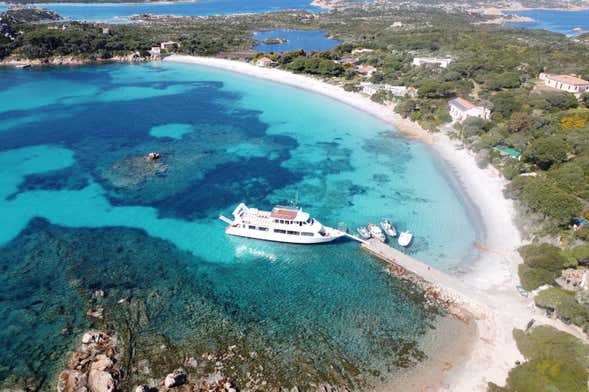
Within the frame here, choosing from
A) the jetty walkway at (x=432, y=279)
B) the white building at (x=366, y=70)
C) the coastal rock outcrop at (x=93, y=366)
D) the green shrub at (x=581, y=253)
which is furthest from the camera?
the white building at (x=366, y=70)

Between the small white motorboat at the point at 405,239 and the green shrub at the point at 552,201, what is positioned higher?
the green shrub at the point at 552,201

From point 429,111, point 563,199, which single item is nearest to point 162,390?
point 563,199

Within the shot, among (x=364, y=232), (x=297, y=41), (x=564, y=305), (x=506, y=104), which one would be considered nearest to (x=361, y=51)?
(x=297, y=41)

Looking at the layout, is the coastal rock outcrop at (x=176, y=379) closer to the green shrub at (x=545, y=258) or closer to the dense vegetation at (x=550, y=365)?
the dense vegetation at (x=550, y=365)

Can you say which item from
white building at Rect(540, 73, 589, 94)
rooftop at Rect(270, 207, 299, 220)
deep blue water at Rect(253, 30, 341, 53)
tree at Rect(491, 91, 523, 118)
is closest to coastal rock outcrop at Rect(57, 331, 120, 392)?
rooftop at Rect(270, 207, 299, 220)

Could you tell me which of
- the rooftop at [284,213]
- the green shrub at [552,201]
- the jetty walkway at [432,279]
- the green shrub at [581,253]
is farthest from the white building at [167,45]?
the green shrub at [581,253]

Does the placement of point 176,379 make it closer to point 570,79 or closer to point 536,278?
point 536,278
